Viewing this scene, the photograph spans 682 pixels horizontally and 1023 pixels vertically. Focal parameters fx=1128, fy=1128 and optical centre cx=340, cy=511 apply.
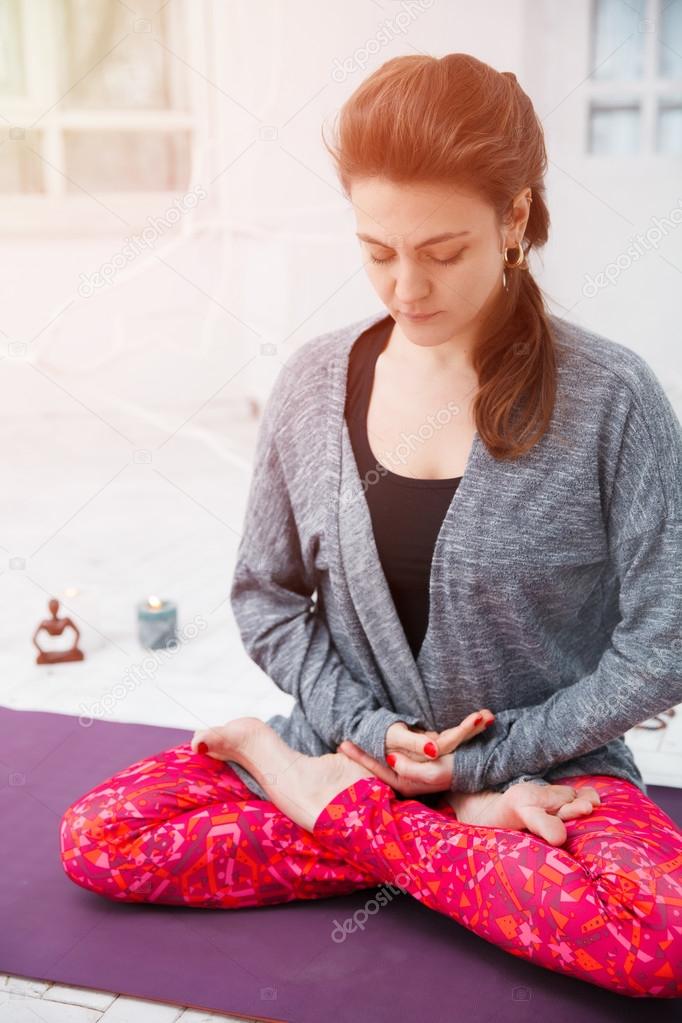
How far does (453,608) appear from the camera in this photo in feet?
4.70

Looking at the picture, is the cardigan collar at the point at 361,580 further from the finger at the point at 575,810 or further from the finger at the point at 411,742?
the finger at the point at 575,810

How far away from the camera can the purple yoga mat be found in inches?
50.9

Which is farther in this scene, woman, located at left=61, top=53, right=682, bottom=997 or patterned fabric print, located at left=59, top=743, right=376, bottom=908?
patterned fabric print, located at left=59, top=743, right=376, bottom=908

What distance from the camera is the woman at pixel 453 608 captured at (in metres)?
1.27

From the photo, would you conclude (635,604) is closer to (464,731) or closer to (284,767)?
(464,731)

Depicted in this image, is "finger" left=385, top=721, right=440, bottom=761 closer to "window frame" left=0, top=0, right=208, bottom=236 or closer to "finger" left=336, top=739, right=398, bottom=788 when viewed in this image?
"finger" left=336, top=739, right=398, bottom=788

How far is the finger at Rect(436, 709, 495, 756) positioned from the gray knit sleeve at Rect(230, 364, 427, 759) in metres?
0.11

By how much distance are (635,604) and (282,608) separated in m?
0.50

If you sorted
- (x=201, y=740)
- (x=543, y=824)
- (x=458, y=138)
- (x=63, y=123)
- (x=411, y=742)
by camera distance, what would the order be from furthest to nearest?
1. (x=63, y=123)
2. (x=201, y=740)
3. (x=411, y=742)
4. (x=543, y=824)
5. (x=458, y=138)

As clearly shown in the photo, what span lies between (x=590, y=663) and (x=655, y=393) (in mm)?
389

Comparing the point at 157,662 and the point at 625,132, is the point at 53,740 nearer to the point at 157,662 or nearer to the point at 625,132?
the point at 157,662

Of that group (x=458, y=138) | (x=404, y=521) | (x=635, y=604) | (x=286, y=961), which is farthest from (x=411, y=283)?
(x=286, y=961)

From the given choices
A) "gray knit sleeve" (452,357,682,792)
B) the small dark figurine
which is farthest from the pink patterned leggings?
the small dark figurine

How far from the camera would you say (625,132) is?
3230 mm
